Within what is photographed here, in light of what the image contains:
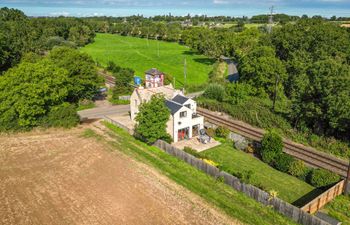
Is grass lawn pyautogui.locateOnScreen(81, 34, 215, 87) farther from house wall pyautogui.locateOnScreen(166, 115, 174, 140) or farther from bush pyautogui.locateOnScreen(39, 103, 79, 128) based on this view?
house wall pyautogui.locateOnScreen(166, 115, 174, 140)

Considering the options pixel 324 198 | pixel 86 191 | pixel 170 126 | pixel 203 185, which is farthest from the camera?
pixel 170 126

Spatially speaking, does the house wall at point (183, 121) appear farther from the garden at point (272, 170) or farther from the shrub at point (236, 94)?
the shrub at point (236, 94)

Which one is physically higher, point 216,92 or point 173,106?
point 173,106

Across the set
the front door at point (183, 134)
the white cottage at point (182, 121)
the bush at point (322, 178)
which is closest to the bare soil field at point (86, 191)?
the white cottage at point (182, 121)

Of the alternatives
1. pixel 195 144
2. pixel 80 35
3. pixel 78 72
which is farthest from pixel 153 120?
pixel 80 35

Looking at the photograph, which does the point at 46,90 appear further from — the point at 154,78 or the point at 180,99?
the point at 154,78

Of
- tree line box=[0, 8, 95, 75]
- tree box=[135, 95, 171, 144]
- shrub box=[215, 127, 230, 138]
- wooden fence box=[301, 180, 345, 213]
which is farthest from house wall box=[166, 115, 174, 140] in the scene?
tree line box=[0, 8, 95, 75]

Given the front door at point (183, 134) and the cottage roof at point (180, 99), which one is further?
the cottage roof at point (180, 99)
